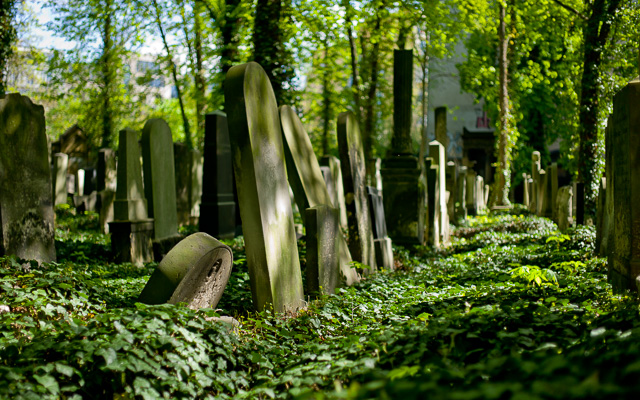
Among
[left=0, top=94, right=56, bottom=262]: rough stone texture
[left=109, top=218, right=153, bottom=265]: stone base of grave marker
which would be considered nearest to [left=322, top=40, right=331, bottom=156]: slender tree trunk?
[left=109, top=218, right=153, bottom=265]: stone base of grave marker

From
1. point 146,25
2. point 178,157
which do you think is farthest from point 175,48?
point 178,157

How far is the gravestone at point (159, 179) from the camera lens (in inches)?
338

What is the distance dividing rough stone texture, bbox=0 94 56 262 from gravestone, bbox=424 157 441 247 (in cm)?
730

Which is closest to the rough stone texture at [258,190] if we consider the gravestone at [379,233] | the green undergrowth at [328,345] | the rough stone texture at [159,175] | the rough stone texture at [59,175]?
the green undergrowth at [328,345]

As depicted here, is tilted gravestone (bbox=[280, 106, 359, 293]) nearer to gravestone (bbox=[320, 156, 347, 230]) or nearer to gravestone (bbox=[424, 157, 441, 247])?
gravestone (bbox=[320, 156, 347, 230])

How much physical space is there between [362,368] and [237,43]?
1363 cm

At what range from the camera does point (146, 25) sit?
62.6ft

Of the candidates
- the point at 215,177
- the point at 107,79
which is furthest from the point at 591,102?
the point at 107,79

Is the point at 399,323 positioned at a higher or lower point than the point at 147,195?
lower

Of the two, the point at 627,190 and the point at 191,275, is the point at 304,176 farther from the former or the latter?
the point at 627,190

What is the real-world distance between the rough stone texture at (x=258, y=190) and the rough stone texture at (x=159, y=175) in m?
3.89

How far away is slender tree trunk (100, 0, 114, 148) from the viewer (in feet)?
68.7

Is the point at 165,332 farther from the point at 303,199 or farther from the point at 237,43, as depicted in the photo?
Result: the point at 237,43

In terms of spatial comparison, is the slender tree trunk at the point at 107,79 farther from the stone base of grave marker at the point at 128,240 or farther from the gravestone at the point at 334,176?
the stone base of grave marker at the point at 128,240
